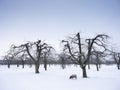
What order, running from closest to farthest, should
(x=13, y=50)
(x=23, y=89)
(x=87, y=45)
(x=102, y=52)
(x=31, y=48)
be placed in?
(x=23, y=89), (x=102, y=52), (x=87, y=45), (x=13, y=50), (x=31, y=48)

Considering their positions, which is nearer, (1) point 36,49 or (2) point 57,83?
(2) point 57,83

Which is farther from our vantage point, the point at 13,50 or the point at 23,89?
the point at 13,50

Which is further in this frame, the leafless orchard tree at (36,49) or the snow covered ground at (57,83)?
the leafless orchard tree at (36,49)

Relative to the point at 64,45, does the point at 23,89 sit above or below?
below

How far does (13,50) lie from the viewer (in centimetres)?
2975

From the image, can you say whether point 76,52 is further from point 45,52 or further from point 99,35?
point 45,52

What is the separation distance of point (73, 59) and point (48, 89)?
12.3m

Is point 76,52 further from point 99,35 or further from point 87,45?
point 99,35

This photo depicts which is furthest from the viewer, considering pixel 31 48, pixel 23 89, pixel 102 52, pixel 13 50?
pixel 31 48

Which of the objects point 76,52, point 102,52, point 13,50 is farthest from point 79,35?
point 13,50

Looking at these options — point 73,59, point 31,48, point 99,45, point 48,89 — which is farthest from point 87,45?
point 31,48

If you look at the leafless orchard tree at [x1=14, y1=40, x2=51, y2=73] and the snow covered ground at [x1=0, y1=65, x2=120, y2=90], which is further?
the leafless orchard tree at [x1=14, y1=40, x2=51, y2=73]

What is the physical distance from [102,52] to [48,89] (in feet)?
42.0

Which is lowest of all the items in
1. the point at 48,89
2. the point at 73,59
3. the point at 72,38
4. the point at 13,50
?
the point at 48,89
